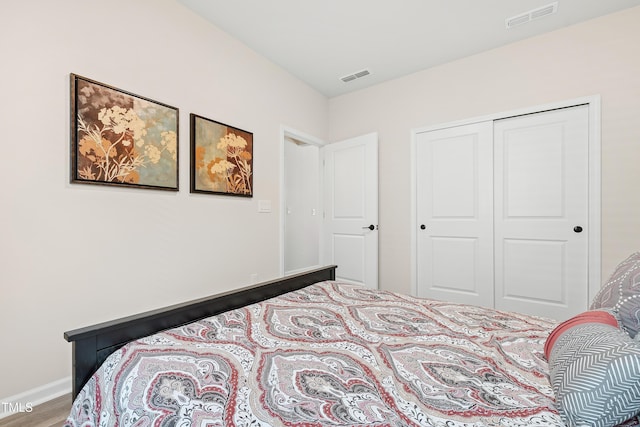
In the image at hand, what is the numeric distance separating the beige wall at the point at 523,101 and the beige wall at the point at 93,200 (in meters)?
1.72

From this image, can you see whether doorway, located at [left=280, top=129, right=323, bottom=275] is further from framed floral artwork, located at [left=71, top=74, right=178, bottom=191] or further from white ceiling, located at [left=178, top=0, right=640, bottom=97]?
framed floral artwork, located at [left=71, top=74, right=178, bottom=191]

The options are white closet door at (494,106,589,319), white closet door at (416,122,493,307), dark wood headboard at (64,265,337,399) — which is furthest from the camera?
white closet door at (416,122,493,307)

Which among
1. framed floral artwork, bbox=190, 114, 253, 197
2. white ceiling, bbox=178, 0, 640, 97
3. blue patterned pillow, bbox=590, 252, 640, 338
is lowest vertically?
blue patterned pillow, bbox=590, 252, 640, 338

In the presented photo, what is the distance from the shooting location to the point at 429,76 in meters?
3.36

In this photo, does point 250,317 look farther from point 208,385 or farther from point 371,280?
point 371,280

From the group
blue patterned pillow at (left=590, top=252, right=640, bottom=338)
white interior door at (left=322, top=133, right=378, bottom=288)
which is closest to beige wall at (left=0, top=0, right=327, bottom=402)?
white interior door at (left=322, top=133, right=378, bottom=288)

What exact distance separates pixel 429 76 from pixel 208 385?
3580mm

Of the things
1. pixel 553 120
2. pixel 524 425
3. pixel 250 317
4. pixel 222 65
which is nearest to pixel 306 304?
pixel 250 317

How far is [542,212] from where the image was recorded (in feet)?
9.04

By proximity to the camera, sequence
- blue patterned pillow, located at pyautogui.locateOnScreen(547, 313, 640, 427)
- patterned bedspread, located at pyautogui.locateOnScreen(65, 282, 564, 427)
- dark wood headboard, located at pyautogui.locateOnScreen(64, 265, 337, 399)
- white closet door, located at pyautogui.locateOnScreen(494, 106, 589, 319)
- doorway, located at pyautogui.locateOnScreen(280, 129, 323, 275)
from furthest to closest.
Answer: doorway, located at pyautogui.locateOnScreen(280, 129, 323, 275), white closet door, located at pyautogui.locateOnScreen(494, 106, 589, 319), dark wood headboard, located at pyautogui.locateOnScreen(64, 265, 337, 399), patterned bedspread, located at pyautogui.locateOnScreen(65, 282, 564, 427), blue patterned pillow, located at pyautogui.locateOnScreen(547, 313, 640, 427)

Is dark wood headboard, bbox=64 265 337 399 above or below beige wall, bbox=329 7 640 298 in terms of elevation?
below

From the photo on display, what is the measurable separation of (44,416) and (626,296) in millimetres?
2666

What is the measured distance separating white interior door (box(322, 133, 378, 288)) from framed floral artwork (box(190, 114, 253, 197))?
1298 mm

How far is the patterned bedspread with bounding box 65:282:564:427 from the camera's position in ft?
2.42
